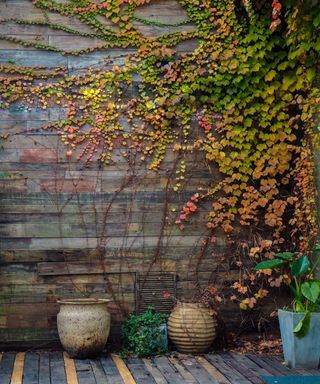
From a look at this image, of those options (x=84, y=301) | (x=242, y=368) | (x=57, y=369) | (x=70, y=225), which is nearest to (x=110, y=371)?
(x=57, y=369)

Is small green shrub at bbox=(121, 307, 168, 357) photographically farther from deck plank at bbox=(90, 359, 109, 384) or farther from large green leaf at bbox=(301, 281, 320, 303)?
large green leaf at bbox=(301, 281, 320, 303)

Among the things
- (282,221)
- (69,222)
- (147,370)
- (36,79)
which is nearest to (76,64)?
(36,79)

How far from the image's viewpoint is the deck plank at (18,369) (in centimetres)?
484

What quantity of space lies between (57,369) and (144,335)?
0.88 m

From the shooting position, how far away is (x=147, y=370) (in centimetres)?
521

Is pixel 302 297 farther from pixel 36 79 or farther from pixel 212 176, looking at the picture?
pixel 36 79

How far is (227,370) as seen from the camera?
204 inches

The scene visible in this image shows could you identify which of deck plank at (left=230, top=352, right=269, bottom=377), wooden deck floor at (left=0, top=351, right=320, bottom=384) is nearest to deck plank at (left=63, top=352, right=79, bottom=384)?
wooden deck floor at (left=0, top=351, right=320, bottom=384)

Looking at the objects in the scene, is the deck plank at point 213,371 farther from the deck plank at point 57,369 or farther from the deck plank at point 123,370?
the deck plank at point 57,369

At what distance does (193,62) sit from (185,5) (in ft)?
1.90

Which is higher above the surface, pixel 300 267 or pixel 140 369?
pixel 300 267

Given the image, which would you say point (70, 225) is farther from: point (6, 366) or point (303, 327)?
point (303, 327)

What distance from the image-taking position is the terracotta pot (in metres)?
5.52

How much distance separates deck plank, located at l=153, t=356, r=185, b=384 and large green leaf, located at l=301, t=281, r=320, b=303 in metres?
1.17
